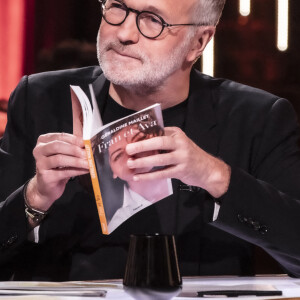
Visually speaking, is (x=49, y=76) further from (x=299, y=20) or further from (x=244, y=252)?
(x=299, y=20)

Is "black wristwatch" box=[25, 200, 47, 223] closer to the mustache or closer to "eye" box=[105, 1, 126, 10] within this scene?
the mustache

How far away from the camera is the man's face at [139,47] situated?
68.2 inches

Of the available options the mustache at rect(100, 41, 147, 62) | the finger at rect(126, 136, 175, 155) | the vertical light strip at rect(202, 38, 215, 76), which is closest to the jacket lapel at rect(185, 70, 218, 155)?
the mustache at rect(100, 41, 147, 62)

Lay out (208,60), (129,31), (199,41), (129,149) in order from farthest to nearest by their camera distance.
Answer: (208,60) → (199,41) → (129,31) → (129,149)

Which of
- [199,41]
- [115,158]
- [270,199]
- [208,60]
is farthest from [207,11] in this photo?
[208,60]

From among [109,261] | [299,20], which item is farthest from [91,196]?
[299,20]

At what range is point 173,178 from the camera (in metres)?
1.74

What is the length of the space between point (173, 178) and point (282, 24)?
72.0 inches

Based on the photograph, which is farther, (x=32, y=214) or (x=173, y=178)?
(x=173, y=178)

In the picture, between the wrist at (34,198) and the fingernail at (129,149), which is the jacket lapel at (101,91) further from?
the fingernail at (129,149)

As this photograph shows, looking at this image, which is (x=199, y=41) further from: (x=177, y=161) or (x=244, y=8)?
(x=244, y=8)

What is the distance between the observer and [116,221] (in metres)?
1.38

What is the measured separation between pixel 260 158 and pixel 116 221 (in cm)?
64

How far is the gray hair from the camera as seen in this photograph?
74.4 inches
